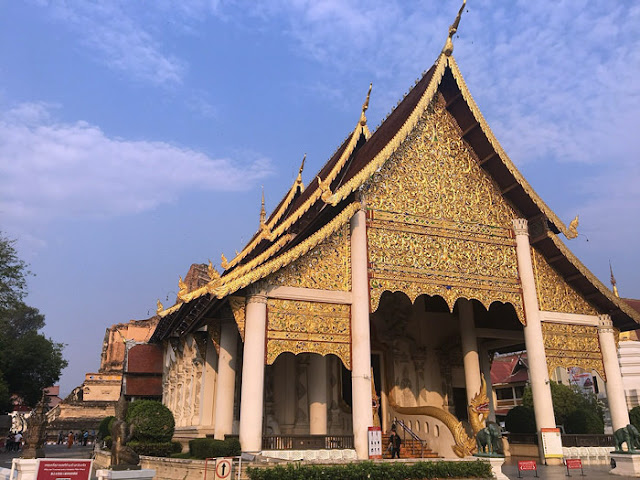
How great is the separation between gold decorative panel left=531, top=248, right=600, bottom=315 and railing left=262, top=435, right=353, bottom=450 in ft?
17.6

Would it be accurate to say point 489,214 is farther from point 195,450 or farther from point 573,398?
point 573,398

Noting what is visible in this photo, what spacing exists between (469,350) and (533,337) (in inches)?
85.7

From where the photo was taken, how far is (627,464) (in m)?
9.40

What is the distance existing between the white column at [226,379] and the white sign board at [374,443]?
330cm

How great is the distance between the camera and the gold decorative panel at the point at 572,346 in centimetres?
1165

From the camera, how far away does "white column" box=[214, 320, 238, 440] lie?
37.0 feet

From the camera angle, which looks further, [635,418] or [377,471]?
[635,418]

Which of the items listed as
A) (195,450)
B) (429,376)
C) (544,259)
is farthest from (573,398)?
(195,450)

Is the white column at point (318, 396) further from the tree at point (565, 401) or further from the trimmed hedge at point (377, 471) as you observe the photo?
the tree at point (565, 401)

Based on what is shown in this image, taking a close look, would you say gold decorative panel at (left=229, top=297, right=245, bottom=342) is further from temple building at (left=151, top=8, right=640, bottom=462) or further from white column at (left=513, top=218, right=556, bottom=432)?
white column at (left=513, top=218, right=556, bottom=432)

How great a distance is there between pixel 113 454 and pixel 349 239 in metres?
5.43

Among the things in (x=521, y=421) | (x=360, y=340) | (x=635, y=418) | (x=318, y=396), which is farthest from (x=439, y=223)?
(x=635, y=418)

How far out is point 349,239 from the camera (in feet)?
34.7

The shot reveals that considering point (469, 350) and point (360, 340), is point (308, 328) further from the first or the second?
point (469, 350)
